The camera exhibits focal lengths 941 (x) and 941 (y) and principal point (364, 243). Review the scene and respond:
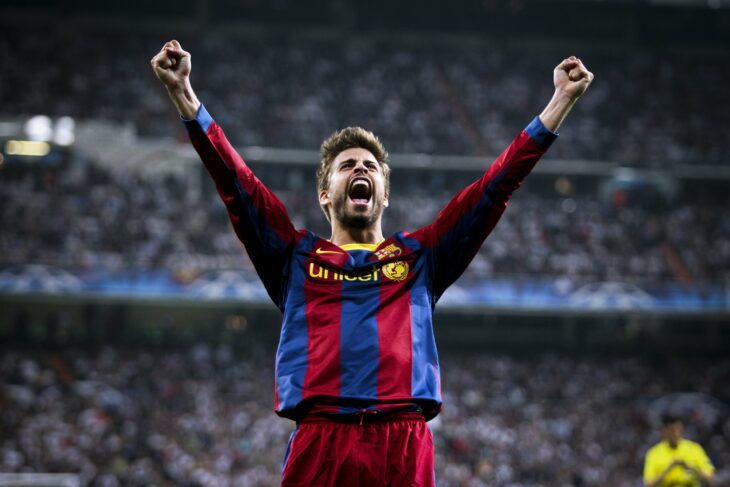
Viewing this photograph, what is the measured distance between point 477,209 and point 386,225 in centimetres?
2757

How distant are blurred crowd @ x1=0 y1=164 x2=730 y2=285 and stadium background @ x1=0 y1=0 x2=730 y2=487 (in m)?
0.10

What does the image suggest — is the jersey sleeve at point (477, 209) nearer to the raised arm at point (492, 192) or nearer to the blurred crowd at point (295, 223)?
the raised arm at point (492, 192)

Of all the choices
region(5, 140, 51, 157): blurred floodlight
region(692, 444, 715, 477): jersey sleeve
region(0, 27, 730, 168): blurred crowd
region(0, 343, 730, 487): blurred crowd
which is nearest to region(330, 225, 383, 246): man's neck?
region(692, 444, 715, 477): jersey sleeve

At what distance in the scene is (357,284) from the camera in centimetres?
344

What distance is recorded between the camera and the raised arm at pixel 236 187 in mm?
3422

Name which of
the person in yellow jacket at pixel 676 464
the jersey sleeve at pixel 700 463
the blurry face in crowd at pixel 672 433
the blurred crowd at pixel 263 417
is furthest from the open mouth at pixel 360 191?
the blurred crowd at pixel 263 417

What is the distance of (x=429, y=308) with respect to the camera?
351 cm

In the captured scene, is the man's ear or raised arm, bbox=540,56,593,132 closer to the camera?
raised arm, bbox=540,56,593,132

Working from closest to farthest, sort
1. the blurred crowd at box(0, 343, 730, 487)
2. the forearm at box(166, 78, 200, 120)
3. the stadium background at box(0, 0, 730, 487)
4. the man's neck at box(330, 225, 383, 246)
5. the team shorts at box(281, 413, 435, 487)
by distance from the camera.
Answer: the team shorts at box(281, 413, 435, 487) < the forearm at box(166, 78, 200, 120) < the man's neck at box(330, 225, 383, 246) < the blurred crowd at box(0, 343, 730, 487) < the stadium background at box(0, 0, 730, 487)

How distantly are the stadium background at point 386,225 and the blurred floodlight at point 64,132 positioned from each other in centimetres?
7

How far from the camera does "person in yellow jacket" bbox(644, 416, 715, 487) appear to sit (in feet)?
32.6

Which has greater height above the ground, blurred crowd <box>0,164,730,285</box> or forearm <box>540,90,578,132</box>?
blurred crowd <box>0,164,730,285</box>

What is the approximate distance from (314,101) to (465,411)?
15.3 metres

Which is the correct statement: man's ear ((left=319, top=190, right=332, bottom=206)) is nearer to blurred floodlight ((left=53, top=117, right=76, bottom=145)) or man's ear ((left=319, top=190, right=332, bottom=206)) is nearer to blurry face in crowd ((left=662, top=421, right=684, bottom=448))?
blurry face in crowd ((left=662, top=421, right=684, bottom=448))
